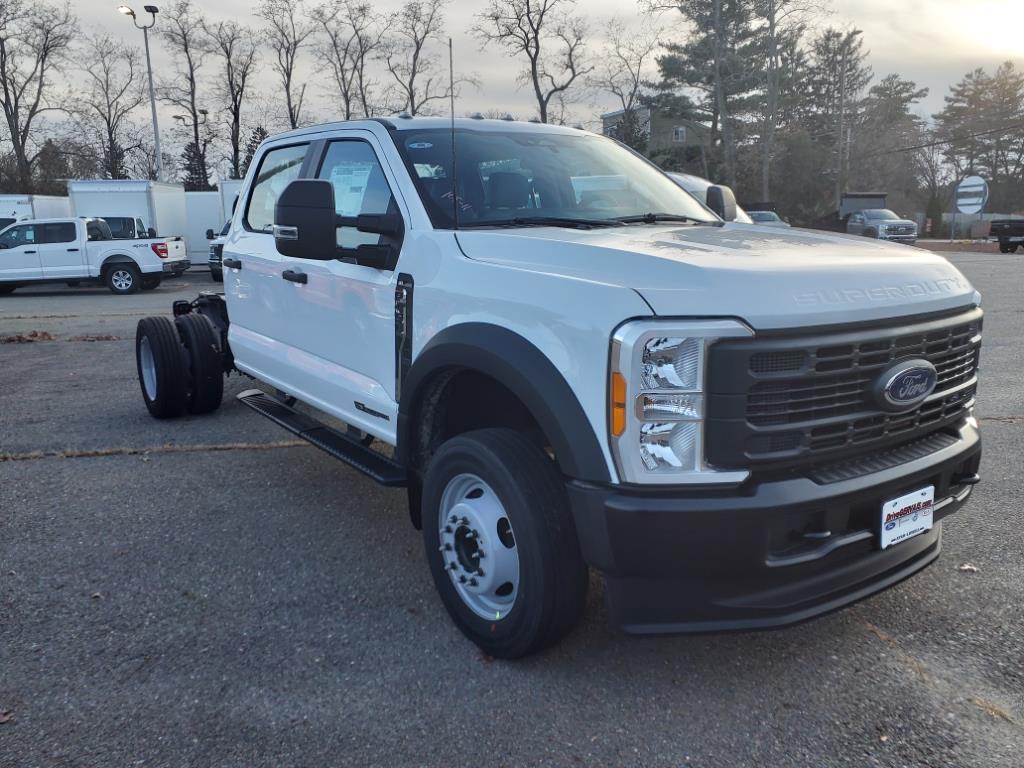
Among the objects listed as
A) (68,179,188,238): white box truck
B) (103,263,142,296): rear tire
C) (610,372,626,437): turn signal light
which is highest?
(68,179,188,238): white box truck

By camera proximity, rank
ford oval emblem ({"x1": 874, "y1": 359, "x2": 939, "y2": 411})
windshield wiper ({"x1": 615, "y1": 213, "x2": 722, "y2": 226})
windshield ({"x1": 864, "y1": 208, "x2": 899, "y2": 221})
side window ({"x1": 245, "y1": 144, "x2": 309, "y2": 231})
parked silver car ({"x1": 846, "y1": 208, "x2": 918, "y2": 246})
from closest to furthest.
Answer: ford oval emblem ({"x1": 874, "y1": 359, "x2": 939, "y2": 411})
windshield wiper ({"x1": 615, "y1": 213, "x2": 722, "y2": 226})
side window ({"x1": 245, "y1": 144, "x2": 309, "y2": 231})
parked silver car ({"x1": 846, "y1": 208, "x2": 918, "y2": 246})
windshield ({"x1": 864, "y1": 208, "x2": 899, "y2": 221})

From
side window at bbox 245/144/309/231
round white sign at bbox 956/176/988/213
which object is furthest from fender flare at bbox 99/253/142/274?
round white sign at bbox 956/176/988/213

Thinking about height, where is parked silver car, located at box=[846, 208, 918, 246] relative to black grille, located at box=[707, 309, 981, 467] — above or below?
above

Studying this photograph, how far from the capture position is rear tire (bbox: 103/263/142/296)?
805 inches

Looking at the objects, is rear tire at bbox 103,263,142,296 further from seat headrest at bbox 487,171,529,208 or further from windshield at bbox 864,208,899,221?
windshield at bbox 864,208,899,221

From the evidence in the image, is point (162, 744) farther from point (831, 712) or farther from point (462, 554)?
point (831, 712)

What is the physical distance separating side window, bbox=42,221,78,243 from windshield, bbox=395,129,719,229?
63.7 ft

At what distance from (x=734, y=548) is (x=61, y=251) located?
70.9 ft

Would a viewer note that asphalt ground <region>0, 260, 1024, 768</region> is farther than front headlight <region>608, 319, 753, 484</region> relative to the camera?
Yes

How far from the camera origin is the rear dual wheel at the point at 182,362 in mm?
6246

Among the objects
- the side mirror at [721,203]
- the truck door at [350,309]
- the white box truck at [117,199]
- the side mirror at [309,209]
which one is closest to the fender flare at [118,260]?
the white box truck at [117,199]

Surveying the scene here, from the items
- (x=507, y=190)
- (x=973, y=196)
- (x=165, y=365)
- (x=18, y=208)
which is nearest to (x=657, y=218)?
(x=507, y=190)

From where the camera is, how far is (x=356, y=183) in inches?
165

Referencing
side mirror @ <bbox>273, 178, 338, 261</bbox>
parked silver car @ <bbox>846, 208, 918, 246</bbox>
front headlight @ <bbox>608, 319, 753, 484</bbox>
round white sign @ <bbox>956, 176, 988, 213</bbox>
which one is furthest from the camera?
parked silver car @ <bbox>846, 208, 918, 246</bbox>
